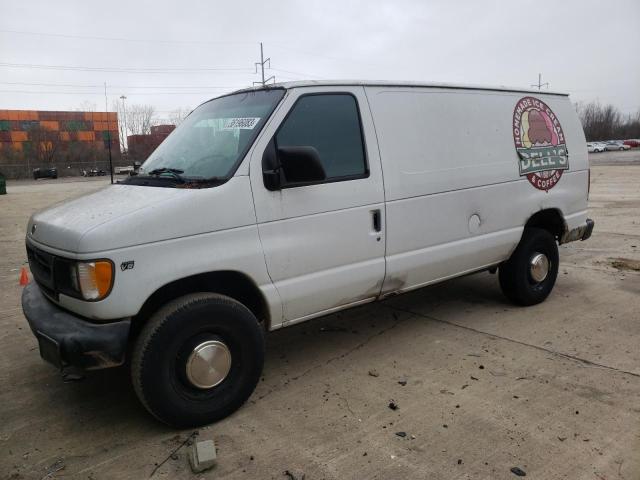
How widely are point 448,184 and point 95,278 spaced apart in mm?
2882

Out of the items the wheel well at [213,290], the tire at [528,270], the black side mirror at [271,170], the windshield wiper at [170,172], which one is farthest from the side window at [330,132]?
the tire at [528,270]

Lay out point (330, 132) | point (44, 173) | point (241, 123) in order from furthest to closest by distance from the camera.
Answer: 1. point (44, 173)
2. point (330, 132)
3. point (241, 123)

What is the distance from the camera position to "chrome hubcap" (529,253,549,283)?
5.23 m

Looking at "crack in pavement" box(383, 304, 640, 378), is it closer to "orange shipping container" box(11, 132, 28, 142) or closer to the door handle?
the door handle

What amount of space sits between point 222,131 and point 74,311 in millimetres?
1592

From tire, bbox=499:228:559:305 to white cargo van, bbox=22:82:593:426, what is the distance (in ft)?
0.86

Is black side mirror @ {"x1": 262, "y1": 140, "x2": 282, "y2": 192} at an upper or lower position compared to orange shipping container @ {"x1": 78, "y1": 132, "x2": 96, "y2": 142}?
lower

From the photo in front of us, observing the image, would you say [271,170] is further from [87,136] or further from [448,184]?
[87,136]

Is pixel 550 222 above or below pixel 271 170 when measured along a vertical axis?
below

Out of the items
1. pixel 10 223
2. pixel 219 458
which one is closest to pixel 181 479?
pixel 219 458

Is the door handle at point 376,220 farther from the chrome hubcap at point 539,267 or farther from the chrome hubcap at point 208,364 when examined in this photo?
the chrome hubcap at point 539,267

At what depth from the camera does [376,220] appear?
153 inches

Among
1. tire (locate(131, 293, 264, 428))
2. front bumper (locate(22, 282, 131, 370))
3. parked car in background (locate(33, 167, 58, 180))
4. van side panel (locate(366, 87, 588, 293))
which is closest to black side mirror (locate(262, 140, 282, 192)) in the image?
tire (locate(131, 293, 264, 428))

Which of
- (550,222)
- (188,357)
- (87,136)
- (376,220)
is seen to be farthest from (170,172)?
(87,136)
